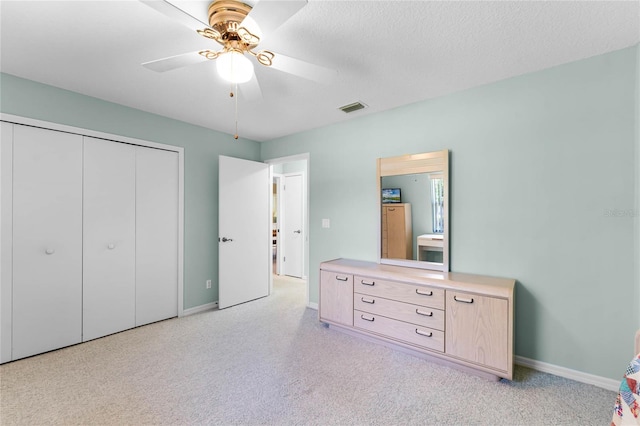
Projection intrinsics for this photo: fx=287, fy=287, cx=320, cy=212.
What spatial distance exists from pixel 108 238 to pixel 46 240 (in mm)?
465

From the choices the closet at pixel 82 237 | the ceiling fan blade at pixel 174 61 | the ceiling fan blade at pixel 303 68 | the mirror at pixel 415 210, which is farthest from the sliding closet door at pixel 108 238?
the mirror at pixel 415 210

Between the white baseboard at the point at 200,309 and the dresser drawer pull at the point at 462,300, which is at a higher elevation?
the dresser drawer pull at the point at 462,300

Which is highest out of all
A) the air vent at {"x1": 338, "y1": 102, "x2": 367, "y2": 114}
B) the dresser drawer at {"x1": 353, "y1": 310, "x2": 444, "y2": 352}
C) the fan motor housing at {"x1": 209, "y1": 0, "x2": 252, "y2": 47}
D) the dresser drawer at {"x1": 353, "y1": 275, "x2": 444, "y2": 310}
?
the air vent at {"x1": 338, "y1": 102, "x2": 367, "y2": 114}

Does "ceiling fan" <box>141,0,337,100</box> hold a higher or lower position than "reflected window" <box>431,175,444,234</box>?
higher

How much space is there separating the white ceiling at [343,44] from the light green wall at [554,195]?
8.1 inches

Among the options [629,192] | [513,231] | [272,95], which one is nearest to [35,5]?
[272,95]

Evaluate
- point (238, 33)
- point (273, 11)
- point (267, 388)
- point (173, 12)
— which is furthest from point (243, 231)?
point (273, 11)

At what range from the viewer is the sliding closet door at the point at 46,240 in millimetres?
2406

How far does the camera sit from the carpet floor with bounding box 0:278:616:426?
1757 mm

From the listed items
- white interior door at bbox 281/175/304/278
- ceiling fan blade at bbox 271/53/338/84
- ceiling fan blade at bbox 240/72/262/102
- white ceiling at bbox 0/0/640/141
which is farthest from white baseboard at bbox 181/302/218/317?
ceiling fan blade at bbox 271/53/338/84

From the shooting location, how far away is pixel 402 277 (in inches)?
101

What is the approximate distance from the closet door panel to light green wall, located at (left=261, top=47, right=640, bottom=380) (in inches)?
110

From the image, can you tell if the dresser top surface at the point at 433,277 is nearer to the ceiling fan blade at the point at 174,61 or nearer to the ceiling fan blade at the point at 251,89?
the ceiling fan blade at the point at 251,89

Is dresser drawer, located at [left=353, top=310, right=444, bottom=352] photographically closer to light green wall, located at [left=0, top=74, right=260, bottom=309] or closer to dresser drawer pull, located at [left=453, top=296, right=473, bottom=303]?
dresser drawer pull, located at [left=453, top=296, right=473, bottom=303]
